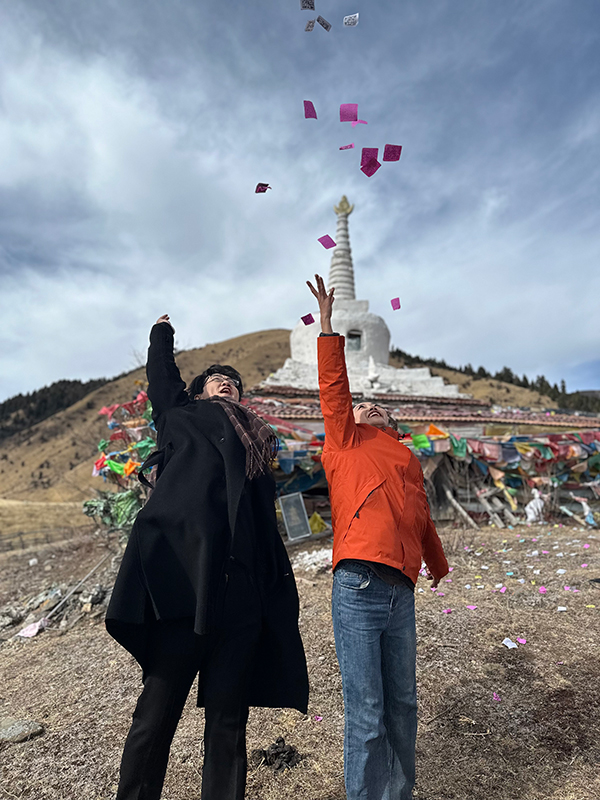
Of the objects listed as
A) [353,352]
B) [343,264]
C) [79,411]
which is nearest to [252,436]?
[353,352]

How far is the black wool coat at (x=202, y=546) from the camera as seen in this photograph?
188cm

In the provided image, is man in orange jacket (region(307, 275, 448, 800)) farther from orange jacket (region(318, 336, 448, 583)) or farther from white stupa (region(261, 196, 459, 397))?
white stupa (region(261, 196, 459, 397))

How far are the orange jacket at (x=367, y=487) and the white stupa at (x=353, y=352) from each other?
15.6 m

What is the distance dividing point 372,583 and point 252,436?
2.55 ft

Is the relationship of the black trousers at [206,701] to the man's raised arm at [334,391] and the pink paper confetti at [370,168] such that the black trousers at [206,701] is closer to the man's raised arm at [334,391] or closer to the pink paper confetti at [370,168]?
the man's raised arm at [334,391]

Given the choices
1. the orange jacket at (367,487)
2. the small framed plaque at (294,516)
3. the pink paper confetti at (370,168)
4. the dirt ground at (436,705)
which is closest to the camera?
the orange jacket at (367,487)

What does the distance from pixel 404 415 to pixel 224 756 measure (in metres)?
12.7

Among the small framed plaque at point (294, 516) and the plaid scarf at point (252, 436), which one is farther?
the small framed plaque at point (294, 516)

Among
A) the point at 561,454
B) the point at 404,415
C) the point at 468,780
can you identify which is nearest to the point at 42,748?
the point at 468,780

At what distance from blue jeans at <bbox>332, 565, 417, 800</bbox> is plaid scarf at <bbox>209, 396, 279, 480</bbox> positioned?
1.79 feet

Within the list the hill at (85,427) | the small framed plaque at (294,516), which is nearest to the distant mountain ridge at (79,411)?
the hill at (85,427)

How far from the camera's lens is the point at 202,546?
1.88 meters

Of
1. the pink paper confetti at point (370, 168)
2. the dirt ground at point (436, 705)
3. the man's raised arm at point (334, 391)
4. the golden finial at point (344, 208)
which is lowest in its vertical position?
the dirt ground at point (436, 705)

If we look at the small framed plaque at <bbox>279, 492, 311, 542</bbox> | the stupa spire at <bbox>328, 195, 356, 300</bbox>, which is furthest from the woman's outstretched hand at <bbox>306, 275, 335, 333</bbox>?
the stupa spire at <bbox>328, 195, 356, 300</bbox>
